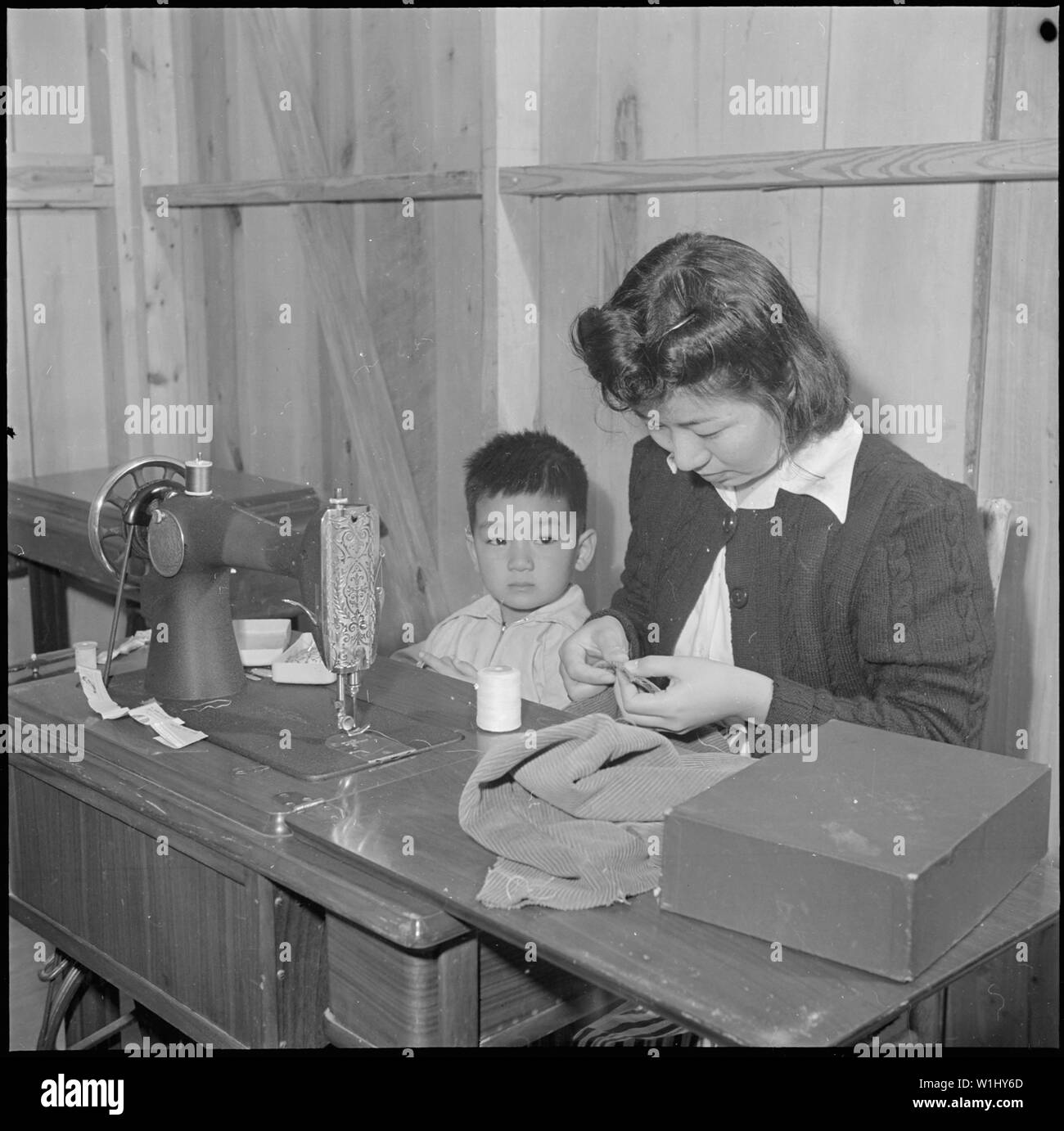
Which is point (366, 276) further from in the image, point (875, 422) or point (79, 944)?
point (79, 944)

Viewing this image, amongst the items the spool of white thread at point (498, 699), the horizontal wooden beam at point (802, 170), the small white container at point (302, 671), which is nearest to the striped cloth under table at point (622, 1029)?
the spool of white thread at point (498, 699)

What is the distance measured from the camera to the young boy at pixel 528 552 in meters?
2.57

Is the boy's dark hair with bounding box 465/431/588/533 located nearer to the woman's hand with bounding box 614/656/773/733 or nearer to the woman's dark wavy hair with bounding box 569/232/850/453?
the woman's dark wavy hair with bounding box 569/232/850/453

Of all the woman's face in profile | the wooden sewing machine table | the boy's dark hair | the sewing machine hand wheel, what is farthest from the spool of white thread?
the boy's dark hair

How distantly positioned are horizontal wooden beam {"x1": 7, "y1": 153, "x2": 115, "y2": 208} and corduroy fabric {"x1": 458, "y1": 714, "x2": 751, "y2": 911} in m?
3.14

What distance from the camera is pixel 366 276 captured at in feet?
11.3

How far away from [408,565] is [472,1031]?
2155 millimetres

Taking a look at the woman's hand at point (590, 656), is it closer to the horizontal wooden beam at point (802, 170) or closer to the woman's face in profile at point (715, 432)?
the woman's face in profile at point (715, 432)

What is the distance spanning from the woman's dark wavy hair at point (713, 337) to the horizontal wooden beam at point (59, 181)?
262 centimetres

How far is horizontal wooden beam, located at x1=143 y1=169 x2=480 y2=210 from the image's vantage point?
119 inches

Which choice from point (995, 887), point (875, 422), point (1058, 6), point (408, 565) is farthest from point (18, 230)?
point (995, 887)

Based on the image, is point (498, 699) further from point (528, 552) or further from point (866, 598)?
point (528, 552)

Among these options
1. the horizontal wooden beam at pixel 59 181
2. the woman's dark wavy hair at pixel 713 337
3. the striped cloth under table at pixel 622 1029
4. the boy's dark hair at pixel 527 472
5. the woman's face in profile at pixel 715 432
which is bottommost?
the striped cloth under table at pixel 622 1029
